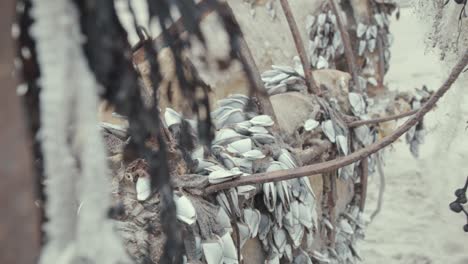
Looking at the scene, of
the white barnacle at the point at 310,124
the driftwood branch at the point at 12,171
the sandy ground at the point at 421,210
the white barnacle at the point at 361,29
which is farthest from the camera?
the sandy ground at the point at 421,210

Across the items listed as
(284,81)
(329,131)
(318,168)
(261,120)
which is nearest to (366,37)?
(284,81)

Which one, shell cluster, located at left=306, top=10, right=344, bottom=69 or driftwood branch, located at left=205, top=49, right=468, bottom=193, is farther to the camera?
shell cluster, located at left=306, top=10, right=344, bottom=69

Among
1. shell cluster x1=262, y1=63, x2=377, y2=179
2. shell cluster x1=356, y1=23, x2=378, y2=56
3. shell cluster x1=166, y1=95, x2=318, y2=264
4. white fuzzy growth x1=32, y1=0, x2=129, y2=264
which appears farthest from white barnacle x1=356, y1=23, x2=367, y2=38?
white fuzzy growth x1=32, y1=0, x2=129, y2=264

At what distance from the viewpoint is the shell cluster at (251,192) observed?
2.57ft

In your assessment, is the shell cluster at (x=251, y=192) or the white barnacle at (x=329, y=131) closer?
the shell cluster at (x=251, y=192)

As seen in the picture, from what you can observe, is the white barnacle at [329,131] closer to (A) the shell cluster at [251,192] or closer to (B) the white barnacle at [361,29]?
(A) the shell cluster at [251,192]

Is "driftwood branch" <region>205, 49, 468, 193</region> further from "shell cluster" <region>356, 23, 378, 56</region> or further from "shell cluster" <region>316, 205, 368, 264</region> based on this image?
"shell cluster" <region>356, 23, 378, 56</region>

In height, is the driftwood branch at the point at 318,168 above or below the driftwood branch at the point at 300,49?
below

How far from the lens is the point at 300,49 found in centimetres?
119

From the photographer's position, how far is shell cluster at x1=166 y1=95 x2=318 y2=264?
783 millimetres

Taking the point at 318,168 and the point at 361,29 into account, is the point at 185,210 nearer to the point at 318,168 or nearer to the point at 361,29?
the point at 318,168

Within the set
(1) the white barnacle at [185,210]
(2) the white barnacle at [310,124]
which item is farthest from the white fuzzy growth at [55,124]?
(2) the white barnacle at [310,124]

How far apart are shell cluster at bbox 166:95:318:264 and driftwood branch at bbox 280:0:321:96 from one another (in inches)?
9.7

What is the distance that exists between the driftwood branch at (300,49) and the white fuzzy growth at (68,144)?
2.99 ft
